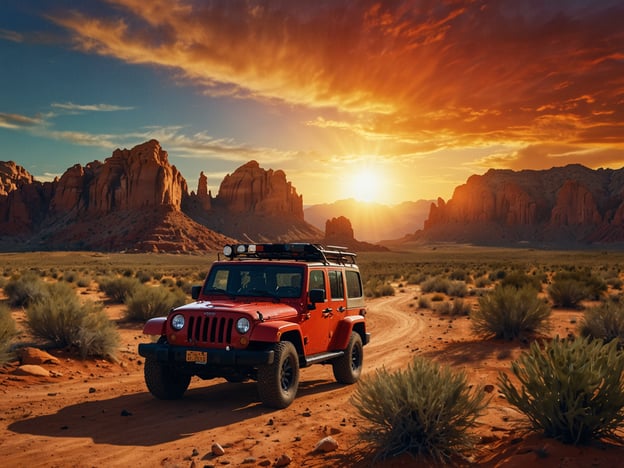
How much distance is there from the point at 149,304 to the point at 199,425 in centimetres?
1265

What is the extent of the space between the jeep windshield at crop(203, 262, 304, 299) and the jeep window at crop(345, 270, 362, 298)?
1.99 m

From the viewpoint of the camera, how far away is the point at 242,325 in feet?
27.0

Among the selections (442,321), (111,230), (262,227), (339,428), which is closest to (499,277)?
(442,321)

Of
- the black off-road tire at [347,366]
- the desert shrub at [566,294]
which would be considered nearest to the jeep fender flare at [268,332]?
the black off-road tire at [347,366]

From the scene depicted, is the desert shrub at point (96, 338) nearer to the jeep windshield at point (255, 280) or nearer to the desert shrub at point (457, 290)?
the jeep windshield at point (255, 280)

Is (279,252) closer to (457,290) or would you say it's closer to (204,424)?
(204,424)

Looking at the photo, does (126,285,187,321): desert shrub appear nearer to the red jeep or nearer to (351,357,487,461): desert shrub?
the red jeep

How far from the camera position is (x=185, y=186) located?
6826 inches

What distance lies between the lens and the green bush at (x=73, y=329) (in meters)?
12.8

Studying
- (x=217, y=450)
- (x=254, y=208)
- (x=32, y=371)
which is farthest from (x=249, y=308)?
(x=254, y=208)

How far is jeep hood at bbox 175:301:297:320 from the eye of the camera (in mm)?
8336

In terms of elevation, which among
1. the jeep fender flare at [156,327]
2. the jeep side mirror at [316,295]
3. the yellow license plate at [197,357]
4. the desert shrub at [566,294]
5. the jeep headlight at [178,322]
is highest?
the jeep side mirror at [316,295]

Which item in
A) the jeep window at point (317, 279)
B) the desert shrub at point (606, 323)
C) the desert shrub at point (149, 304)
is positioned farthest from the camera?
the desert shrub at point (149, 304)

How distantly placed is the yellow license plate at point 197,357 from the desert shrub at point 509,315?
10226 millimetres
